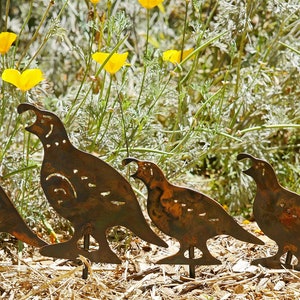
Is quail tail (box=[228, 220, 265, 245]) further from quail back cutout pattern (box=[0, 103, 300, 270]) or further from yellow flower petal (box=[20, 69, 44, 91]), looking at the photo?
yellow flower petal (box=[20, 69, 44, 91])

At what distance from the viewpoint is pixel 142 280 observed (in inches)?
78.1

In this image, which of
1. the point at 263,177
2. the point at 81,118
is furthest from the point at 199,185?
the point at 263,177

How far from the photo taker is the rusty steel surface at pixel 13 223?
184 centimetres

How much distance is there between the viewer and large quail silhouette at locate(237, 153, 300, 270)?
189 cm

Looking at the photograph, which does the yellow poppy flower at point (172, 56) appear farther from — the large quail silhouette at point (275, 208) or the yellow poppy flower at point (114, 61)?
the large quail silhouette at point (275, 208)

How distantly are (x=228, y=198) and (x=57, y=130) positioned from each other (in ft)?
3.76

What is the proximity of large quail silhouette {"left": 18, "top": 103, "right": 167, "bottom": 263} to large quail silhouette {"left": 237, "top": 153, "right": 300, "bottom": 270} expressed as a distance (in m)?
0.27

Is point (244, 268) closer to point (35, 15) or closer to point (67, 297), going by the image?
point (67, 297)

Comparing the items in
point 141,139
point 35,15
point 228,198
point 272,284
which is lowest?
point 272,284

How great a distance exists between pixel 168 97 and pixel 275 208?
2.67 ft

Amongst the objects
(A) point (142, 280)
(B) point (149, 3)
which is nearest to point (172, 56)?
(B) point (149, 3)

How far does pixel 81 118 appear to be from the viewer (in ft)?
8.06

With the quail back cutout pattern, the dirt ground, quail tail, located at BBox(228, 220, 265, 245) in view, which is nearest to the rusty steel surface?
the quail back cutout pattern

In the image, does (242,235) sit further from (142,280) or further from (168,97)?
(168,97)
